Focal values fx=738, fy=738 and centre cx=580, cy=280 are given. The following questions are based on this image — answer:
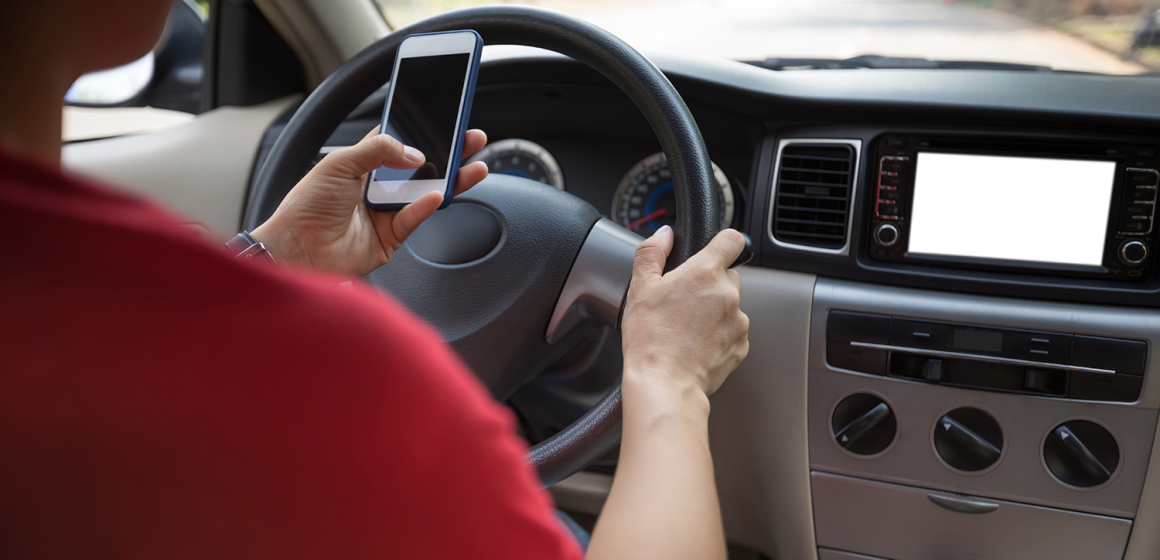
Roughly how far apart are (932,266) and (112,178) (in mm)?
1580

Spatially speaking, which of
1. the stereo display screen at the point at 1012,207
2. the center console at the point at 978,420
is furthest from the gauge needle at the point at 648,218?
the stereo display screen at the point at 1012,207

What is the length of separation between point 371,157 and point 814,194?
2.47 feet

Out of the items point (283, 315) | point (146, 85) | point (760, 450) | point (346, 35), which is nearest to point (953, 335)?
point (760, 450)

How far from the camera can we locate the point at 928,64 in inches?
55.7

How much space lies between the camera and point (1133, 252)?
111 cm

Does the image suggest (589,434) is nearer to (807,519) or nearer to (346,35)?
(807,519)

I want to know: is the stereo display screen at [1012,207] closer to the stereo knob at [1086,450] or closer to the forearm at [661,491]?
the stereo knob at [1086,450]

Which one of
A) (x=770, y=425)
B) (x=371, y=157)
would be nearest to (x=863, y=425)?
(x=770, y=425)

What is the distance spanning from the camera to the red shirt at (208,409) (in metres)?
0.29

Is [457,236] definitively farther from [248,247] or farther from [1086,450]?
[1086,450]

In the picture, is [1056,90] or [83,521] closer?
[83,521]

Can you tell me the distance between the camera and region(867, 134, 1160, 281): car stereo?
3.64 ft

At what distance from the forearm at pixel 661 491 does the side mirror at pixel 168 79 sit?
1.61m

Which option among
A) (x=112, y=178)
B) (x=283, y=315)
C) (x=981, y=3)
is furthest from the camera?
(x=981, y=3)
